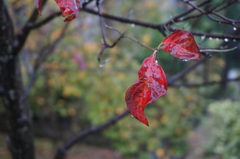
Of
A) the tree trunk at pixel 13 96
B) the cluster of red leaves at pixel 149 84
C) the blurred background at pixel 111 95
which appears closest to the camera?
the cluster of red leaves at pixel 149 84

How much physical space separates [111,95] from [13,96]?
8.24ft

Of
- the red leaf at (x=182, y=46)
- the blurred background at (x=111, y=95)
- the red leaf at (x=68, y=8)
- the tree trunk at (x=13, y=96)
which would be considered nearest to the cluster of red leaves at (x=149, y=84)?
the red leaf at (x=182, y=46)

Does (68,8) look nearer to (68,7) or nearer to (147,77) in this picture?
(68,7)

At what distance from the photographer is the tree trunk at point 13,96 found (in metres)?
1.35

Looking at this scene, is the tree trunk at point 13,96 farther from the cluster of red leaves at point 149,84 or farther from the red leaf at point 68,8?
the cluster of red leaves at point 149,84

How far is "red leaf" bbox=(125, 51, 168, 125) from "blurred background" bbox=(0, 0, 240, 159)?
2.15 m

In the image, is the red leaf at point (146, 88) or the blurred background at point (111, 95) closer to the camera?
the red leaf at point (146, 88)

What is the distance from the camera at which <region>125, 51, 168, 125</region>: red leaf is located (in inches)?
22.8

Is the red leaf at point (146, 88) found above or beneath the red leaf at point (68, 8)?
beneath

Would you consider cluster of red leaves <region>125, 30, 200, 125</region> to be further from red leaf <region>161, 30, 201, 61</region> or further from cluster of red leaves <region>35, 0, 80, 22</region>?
cluster of red leaves <region>35, 0, 80, 22</region>

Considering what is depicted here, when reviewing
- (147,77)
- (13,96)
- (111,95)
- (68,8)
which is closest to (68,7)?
(68,8)

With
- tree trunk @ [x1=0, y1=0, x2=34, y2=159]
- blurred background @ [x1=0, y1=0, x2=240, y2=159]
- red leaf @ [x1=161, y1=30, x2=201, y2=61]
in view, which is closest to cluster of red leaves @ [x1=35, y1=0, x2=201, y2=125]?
red leaf @ [x1=161, y1=30, x2=201, y2=61]

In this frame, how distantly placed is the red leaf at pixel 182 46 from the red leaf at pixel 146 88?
0.20ft

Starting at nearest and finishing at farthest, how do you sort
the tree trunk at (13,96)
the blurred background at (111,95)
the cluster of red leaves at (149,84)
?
the cluster of red leaves at (149,84) → the tree trunk at (13,96) → the blurred background at (111,95)
